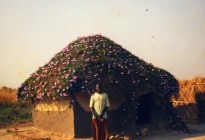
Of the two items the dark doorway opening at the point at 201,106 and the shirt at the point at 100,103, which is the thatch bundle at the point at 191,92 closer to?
the dark doorway opening at the point at 201,106

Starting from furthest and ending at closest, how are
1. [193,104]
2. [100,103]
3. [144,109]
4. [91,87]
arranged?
[193,104], [144,109], [91,87], [100,103]

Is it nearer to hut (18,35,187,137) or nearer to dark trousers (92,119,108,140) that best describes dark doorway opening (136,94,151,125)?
hut (18,35,187,137)

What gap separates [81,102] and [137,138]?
296 centimetres

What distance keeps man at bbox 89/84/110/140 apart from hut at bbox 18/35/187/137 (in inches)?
73.8

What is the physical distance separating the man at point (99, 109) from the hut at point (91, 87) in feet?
6.15

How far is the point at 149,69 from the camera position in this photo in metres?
14.6

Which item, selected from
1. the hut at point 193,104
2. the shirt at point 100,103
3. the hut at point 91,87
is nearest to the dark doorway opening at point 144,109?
the hut at point 91,87

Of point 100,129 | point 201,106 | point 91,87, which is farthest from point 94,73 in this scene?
point 201,106

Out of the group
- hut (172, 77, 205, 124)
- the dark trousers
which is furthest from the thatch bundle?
the dark trousers

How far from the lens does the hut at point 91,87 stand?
12.5 m

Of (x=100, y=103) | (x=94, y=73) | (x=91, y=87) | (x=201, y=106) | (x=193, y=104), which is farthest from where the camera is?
(x=201, y=106)

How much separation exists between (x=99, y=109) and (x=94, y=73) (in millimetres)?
2749

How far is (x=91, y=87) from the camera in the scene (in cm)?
1210

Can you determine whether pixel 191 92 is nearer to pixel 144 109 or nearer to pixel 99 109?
pixel 144 109
